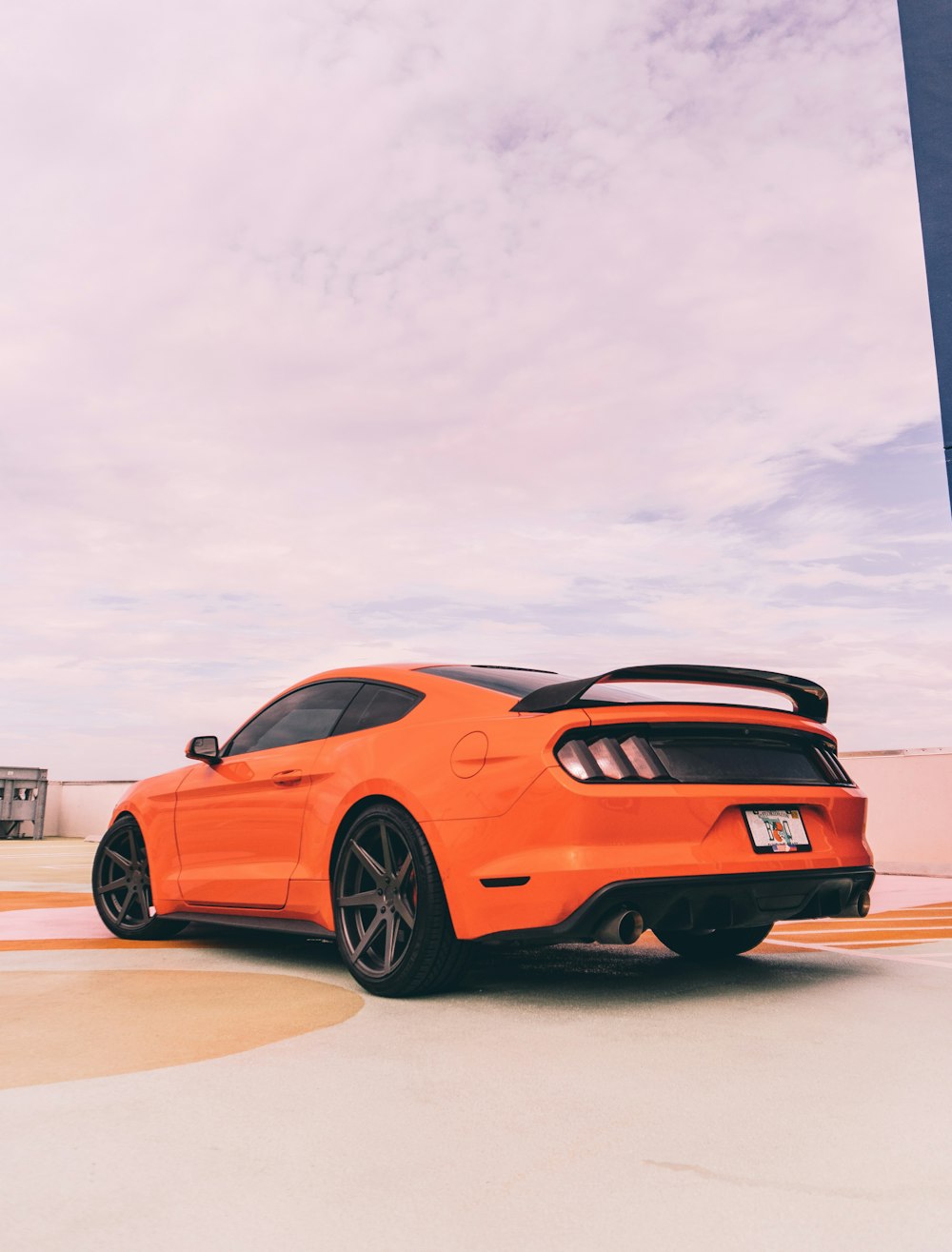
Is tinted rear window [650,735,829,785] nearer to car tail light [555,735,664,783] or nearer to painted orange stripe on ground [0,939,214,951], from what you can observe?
car tail light [555,735,664,783]

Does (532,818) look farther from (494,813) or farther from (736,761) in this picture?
(736,761)

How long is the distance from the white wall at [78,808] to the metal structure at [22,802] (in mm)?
685

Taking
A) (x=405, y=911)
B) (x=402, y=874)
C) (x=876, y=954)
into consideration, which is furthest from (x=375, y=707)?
(x=876, y=954)

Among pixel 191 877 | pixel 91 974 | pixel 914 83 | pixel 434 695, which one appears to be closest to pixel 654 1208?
pixel 434 695

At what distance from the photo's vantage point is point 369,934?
13.3 feet

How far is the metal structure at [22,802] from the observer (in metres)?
21.5

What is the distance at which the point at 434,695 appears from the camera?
425 centimetres

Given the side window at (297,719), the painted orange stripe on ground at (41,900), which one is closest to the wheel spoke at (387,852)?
the side window at (297,719)

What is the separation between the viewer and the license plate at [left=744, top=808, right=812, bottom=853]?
3.85m

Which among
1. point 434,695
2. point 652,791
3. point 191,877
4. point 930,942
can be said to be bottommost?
point 930,942

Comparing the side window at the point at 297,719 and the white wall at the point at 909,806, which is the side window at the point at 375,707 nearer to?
the side window at the point at 297,719

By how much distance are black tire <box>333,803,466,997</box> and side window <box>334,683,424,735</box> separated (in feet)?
1.46

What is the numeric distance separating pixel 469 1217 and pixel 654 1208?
13.6 inches

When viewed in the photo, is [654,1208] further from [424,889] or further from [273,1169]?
[424,889]
